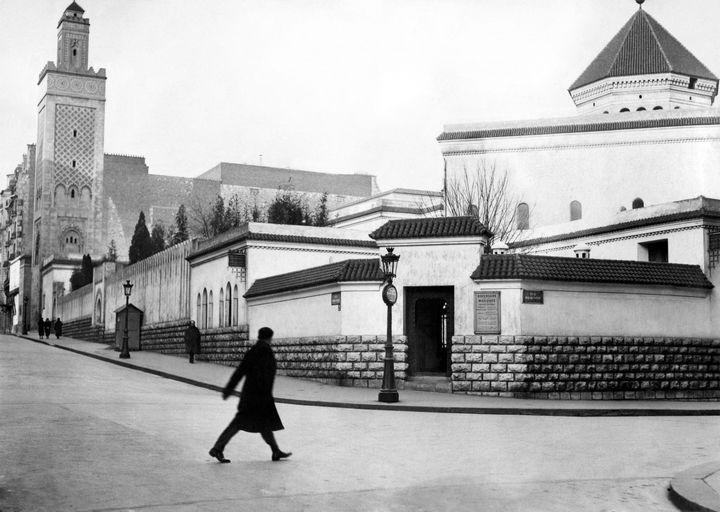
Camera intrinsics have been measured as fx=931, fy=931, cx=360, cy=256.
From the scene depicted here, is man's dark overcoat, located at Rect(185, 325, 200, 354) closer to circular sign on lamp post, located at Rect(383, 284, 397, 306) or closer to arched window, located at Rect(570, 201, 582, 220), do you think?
circular sign on lamp post, located at Rect(383, 284, 397, 306)

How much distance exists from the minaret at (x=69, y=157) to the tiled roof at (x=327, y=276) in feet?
193

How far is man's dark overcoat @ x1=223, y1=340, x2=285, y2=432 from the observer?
33.2ft

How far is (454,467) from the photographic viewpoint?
1004 cm

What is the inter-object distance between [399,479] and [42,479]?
3.38m

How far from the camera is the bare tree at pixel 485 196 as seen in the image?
42094 millimetres

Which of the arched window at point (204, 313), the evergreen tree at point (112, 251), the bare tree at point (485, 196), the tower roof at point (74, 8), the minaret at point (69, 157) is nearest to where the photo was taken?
the arched window at point (204, 313)

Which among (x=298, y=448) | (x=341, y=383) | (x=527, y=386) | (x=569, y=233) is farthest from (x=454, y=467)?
(x=569, y=233)

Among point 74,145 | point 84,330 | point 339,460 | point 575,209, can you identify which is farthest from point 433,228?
point 74,145

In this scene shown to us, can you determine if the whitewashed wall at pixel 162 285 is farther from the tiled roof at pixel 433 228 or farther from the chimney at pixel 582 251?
the tiled roof at pixel 433 228

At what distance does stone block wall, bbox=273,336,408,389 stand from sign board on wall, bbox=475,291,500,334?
6.31 ft

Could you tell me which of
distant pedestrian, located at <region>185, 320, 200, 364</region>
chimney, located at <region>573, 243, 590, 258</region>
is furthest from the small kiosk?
chimney, located at <region>573, 243, 590, 258</region>

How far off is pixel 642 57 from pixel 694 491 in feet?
141

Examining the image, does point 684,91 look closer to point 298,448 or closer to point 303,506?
point 298,448

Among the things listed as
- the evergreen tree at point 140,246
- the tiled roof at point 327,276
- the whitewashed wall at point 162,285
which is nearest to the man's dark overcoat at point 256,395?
the tiled roof at point 327,276
